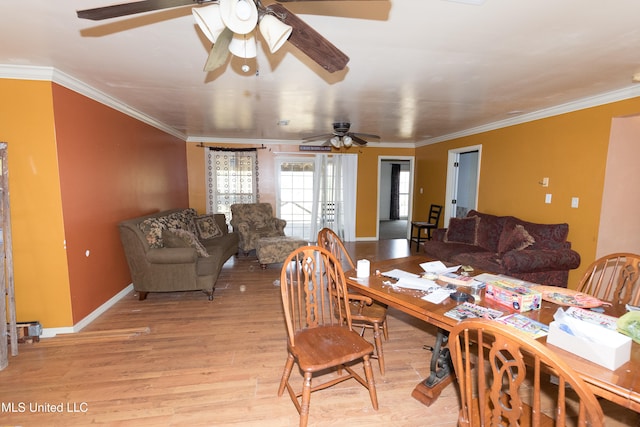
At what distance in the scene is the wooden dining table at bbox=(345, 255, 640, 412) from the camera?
39.3 inches

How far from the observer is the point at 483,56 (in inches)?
84.1

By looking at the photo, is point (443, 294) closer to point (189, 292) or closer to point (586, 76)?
point (586, 76)

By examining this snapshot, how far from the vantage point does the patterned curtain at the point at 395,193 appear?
1050 cm

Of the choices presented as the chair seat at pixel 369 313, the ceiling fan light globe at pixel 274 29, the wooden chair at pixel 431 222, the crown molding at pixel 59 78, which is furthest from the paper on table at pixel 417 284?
the wooden chair at pixel 431 222

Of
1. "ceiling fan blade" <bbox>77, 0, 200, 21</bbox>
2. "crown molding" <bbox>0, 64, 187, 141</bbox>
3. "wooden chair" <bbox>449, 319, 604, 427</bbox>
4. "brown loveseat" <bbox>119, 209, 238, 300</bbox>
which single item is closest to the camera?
"wooden chair" <bbox>449, 319, 604, 427</bbox>

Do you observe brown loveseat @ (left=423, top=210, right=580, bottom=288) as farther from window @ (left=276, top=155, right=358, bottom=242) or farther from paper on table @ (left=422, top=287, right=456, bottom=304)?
window @ (left=276, top=155, right=358, bottom=242)

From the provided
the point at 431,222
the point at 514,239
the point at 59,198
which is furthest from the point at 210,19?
the point at 431,222

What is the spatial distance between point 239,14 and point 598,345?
184 cm

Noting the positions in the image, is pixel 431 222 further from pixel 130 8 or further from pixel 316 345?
pixel 130 8

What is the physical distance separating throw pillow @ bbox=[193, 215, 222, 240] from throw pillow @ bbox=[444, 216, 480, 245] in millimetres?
3814

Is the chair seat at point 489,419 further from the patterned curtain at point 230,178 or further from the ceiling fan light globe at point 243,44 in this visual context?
the patterned curtain at point 230,178

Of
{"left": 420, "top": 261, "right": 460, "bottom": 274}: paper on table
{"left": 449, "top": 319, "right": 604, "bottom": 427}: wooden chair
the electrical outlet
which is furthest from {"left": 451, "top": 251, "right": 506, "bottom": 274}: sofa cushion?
{"left": 449, "top": 319, "right": 604, "bottom": 427}: wooden chair

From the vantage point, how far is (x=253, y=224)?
573 cm

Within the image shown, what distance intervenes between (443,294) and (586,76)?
2354 mm
